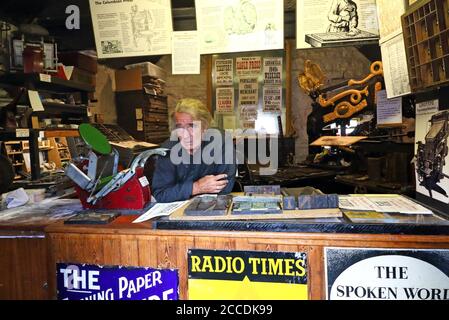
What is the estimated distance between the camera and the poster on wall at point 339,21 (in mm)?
1973

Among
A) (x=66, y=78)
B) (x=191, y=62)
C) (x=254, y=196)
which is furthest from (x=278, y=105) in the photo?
(x=254, y=196)

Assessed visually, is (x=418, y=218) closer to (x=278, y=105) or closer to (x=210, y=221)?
(x=210, y=221)

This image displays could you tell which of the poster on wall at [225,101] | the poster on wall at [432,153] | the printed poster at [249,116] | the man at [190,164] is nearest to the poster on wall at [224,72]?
the poster on wall at [225,101]

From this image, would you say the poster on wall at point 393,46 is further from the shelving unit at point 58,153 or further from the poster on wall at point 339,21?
the shelving unit at point 58,153

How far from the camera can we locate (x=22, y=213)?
1.73 m

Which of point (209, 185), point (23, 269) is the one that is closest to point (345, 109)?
point (209, 185)

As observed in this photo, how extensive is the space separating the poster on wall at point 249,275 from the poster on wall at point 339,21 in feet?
4.23

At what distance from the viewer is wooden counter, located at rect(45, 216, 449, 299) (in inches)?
49.7

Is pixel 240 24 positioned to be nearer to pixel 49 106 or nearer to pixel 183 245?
pixel 183 245

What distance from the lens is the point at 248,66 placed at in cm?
604

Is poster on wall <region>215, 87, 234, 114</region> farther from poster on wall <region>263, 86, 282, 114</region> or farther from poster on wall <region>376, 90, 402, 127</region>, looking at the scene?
poster on wall <region>376, 90, 402, 127</region>

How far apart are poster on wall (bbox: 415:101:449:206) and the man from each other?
3.57ft

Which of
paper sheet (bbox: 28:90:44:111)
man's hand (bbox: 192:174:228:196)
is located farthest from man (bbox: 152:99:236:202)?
paper sheet (bbox: 28:90:44:111)
